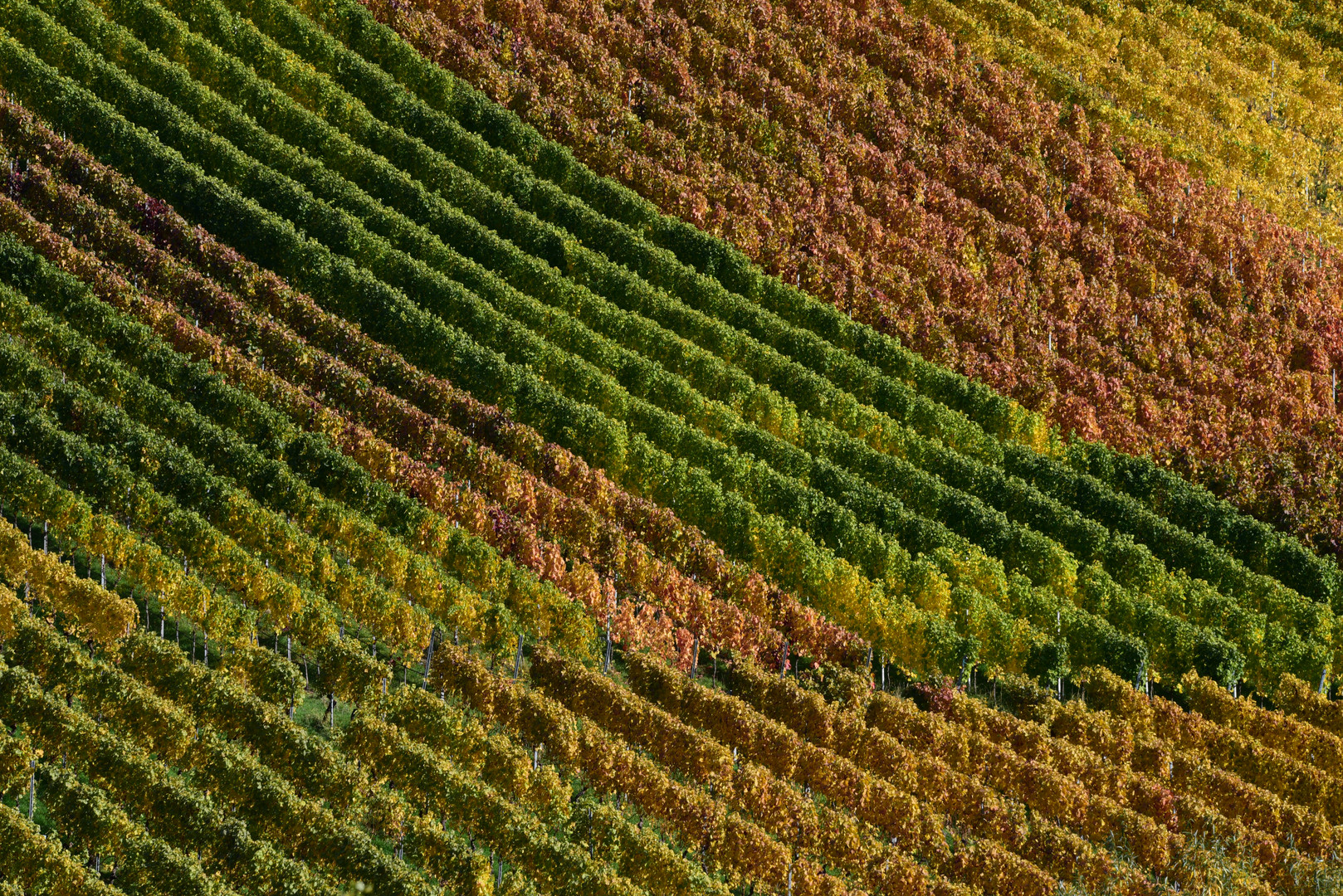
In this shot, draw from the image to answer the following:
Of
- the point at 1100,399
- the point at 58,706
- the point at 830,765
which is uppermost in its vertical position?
the point at 1100,399

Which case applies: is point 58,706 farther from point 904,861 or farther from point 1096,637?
point 1096,637

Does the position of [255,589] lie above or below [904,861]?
below

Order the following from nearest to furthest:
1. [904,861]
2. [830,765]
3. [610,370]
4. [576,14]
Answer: [904,861], [830,765], [610,370], [576,14]

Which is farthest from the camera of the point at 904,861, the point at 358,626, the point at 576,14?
the point at 576,14

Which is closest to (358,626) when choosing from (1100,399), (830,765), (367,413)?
(367,413)

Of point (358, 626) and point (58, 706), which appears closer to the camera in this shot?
point (58, 706)

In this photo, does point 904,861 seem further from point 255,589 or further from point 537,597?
point 255,589

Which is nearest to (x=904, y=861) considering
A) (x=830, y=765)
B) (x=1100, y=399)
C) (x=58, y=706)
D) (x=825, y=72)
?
(x=830, y=765)
